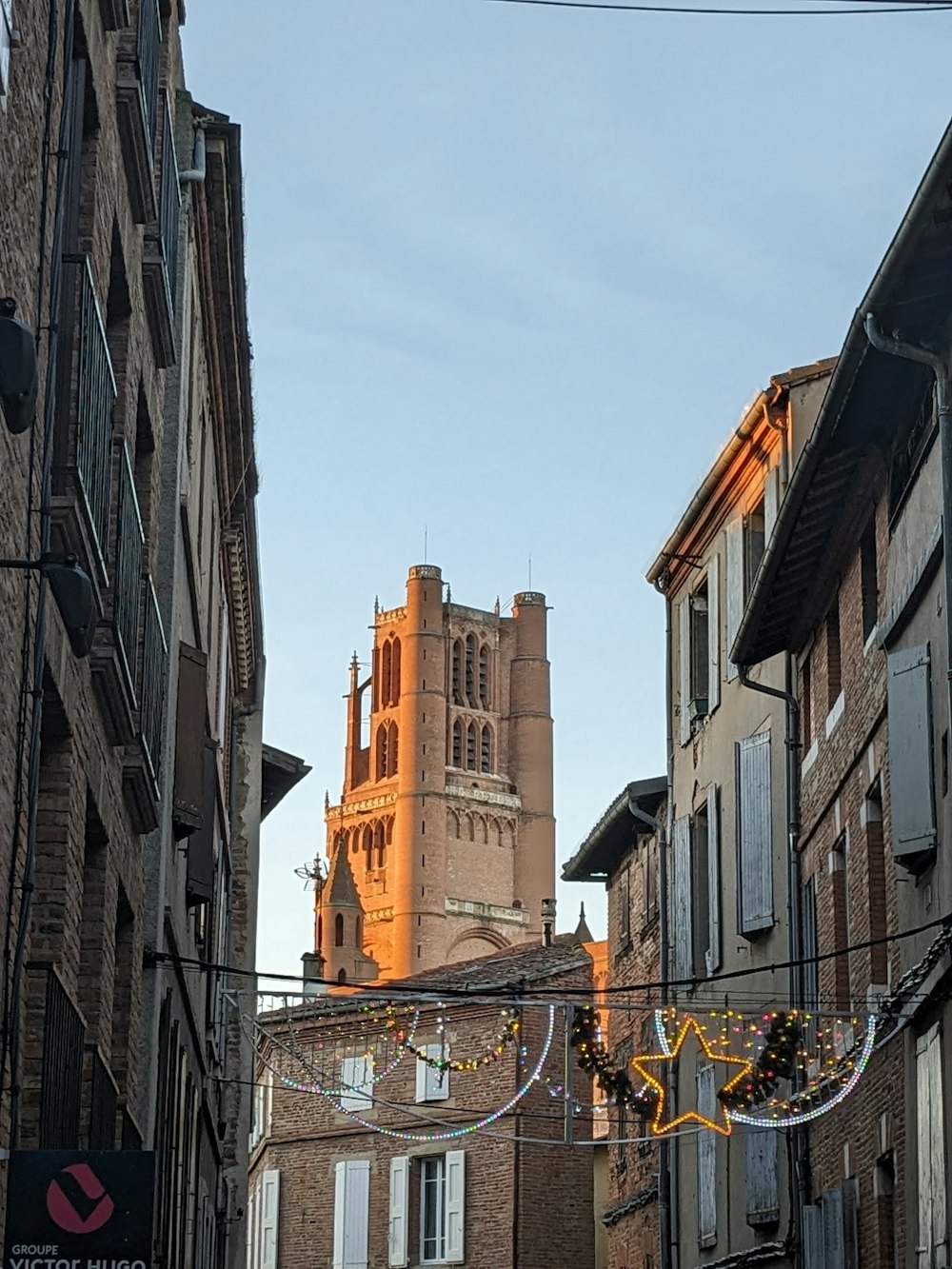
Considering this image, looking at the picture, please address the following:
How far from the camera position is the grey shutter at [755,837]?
2334cm

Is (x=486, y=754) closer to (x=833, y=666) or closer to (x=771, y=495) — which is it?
(x=771, y=495)

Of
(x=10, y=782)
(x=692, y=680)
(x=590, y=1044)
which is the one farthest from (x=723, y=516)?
(x=10, y=782)

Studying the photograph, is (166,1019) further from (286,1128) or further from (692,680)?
(286,1128)

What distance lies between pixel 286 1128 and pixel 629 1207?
666 inches

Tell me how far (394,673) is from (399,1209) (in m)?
86.7

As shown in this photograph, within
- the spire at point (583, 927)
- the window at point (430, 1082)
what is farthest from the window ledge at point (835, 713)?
the spire at point (583, 927)

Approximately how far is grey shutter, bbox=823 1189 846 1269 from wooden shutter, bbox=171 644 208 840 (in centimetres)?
621

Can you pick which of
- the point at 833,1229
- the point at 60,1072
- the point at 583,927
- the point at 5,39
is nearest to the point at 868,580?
the point at 833,1229

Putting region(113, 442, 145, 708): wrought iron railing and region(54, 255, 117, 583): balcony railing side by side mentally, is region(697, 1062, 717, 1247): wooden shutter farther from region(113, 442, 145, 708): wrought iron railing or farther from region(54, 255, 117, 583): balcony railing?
region(54, 255, 117, 583): balcony railing

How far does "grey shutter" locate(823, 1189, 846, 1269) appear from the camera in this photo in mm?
18872

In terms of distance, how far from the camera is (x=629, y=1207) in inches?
1304

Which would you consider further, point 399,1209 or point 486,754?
point 486,754

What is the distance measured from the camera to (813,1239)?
20141 mm

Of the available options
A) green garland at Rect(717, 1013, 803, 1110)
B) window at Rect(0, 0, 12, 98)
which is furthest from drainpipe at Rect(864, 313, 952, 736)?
window at Rect(0, 0, 12, 98)
